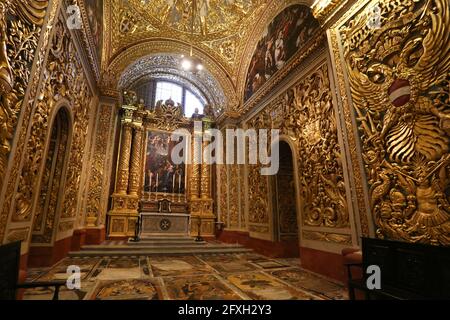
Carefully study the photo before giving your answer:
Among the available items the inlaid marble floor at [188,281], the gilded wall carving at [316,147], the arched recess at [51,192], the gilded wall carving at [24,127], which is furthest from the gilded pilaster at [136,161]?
the gilded wall carving at [24,127]

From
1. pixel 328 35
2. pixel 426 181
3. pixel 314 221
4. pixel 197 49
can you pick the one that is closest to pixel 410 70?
pixel 426 181

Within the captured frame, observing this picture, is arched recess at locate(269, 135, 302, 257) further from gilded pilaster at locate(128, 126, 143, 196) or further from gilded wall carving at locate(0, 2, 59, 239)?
gilded pilaster at locate(128, 126, 143, 196)

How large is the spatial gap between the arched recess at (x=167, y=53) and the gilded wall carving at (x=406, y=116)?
6.20 metres

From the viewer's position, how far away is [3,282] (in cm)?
206

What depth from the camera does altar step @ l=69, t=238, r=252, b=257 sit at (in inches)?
247

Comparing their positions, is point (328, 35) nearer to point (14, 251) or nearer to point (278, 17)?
point (278, 17)

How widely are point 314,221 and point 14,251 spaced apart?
483 cm

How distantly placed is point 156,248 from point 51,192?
3293 millimetres

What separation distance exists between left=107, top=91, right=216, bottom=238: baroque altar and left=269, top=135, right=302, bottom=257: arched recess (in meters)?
4.07

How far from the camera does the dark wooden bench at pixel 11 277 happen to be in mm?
1989

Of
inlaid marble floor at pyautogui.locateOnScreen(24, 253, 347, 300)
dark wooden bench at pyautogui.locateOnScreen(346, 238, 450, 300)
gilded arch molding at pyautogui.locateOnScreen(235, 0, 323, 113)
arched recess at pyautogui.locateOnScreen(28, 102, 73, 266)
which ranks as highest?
gilded arch molding at pyautogui.locateOnScreen(235, 0, 323, 113)

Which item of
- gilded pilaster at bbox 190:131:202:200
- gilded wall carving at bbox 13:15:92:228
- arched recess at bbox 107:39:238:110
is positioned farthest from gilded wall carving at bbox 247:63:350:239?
gilded pilaster at bbox 190:131:202:200

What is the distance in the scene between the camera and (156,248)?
698 cm

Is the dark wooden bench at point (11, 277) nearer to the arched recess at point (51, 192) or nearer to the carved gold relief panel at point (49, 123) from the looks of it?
the carved gold relief panel at point (49, 123)
